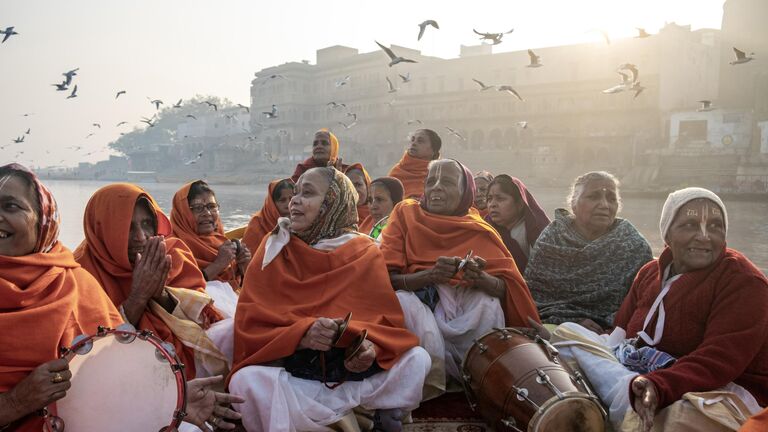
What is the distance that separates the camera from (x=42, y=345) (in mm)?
2268

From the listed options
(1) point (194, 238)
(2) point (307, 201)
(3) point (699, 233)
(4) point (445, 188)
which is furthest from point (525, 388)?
(1) point (194, 238)

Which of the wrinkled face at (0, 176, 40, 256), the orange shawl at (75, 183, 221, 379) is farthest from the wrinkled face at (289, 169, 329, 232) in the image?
the wrinkled face at (0, 176, 40, 256)

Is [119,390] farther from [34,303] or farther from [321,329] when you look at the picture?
[321,329]

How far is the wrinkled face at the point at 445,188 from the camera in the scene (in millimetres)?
4102

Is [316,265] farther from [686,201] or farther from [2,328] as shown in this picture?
[686,201]

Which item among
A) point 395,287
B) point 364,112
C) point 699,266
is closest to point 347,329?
point 395,287

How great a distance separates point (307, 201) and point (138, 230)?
1032 mm

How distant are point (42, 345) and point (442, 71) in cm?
5039

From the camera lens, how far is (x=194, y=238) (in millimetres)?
4711

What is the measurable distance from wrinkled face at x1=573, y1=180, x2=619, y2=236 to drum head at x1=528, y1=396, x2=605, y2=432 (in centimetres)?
206

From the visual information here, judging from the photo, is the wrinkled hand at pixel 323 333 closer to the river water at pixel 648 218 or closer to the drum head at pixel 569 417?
the drum head at pixel 569 417

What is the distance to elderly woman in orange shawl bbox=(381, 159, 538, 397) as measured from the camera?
12.0ft

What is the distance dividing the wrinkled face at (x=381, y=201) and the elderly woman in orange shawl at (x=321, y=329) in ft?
8.76

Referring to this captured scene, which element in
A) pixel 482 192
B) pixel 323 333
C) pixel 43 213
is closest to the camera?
pixel 43 213
